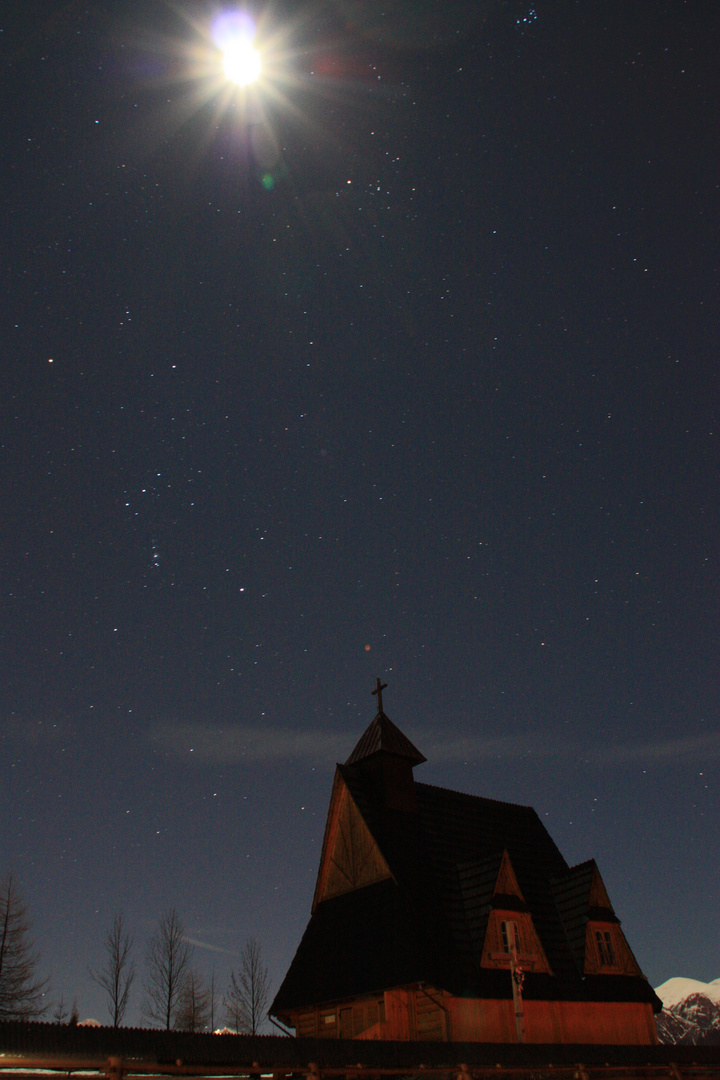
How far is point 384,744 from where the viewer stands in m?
32.1

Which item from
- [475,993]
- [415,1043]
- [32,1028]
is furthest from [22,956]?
[32,1028]

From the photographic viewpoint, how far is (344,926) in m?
28.0

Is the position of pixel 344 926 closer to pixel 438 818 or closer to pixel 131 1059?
pixel 438 818

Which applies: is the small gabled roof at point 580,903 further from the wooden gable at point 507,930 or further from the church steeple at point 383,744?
the church steeple at point 383,744

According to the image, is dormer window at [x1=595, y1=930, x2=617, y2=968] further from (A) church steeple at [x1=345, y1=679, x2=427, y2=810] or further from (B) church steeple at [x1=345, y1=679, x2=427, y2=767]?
(B) church steeple at [x1=345, y1=679, x2=427, y2=767]

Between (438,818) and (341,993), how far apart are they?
27.2 feet

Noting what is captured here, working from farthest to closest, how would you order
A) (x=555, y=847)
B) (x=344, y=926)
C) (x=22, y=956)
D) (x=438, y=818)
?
(x=22, y=956) < (x=555, y=847) < (x=438, y=818) < (x=344, y=926)

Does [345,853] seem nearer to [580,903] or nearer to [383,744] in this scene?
[383,744]

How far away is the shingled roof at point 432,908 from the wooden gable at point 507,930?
0.37 ft

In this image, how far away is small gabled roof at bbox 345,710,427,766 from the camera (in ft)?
→ 106

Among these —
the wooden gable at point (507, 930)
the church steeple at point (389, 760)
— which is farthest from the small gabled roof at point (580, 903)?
the church steeple at point (389, 760)

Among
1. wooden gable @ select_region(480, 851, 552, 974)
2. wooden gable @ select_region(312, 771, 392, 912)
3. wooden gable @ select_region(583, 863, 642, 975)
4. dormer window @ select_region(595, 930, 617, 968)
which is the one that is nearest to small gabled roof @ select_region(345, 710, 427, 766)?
wooden gable @ select_region(312, 771, 392, 912)

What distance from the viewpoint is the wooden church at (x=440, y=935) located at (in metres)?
24.6

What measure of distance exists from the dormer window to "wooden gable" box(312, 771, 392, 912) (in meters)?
8.55
